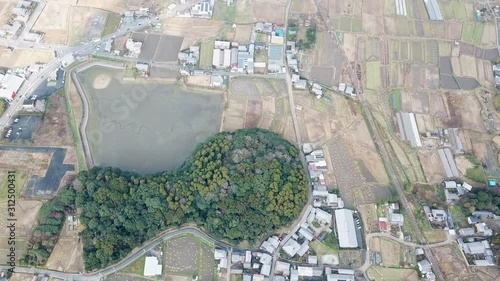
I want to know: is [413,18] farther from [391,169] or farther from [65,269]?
[65,269]

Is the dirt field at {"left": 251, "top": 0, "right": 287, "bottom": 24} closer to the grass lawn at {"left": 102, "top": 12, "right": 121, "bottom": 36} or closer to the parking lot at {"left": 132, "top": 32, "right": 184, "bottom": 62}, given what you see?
the parking lot at {"left": 132, "top": 32, "right": 184, "bottom": 62}

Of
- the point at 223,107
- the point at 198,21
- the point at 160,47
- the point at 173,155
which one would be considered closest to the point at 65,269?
the point at 173,155

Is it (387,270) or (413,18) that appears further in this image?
(413,18)

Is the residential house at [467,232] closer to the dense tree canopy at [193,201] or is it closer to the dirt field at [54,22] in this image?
the dense tree canopy at [193,201]

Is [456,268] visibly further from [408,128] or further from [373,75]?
[373,75]

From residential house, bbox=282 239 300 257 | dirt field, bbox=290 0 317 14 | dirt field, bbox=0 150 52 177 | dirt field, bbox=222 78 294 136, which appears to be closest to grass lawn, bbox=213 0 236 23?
dirt field, bbox=290 0 317 14

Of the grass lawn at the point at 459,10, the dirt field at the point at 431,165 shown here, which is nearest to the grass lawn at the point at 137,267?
the dirt field at the point at 431,165
